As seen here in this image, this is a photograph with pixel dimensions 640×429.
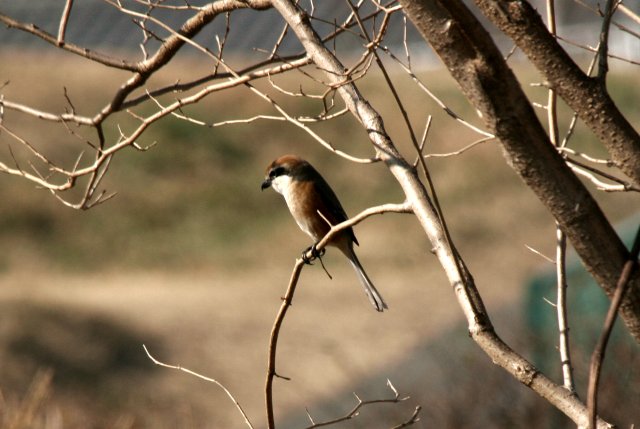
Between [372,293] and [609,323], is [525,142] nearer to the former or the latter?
[609,323]

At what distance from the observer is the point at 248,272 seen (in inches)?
635

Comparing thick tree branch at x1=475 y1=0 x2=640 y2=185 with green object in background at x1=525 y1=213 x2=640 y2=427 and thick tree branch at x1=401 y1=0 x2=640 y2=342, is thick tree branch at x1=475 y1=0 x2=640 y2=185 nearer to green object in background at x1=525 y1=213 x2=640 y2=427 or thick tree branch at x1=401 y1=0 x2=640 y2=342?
thick tree branch at x1=401 y1=0 x2=640 y2=342

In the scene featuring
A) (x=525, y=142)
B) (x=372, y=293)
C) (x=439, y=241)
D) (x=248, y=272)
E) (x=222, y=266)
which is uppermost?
(x=222, y=266)

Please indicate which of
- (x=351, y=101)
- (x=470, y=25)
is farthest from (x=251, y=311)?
(x=470, y=25)

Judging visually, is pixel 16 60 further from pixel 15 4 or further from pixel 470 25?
pixel 470 25

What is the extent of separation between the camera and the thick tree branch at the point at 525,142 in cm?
183

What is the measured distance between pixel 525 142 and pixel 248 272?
1441cm

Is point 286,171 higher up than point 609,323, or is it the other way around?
point 286,171

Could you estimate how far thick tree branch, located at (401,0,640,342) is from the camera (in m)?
1.83

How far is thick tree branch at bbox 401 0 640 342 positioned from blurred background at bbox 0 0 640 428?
4.41 metres

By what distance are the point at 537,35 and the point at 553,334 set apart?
5087 millimetres

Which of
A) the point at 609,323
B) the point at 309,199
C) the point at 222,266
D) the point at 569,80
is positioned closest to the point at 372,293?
the point at 309,199

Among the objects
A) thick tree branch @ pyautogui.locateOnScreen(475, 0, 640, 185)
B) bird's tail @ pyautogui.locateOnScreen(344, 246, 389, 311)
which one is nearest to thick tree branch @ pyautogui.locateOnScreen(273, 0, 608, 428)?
thick tree branch @ pyautogui.locateOnScreen(475, 0, 640, 185)

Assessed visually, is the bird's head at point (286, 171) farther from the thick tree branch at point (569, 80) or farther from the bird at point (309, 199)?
the thick tree branch at point (569, 80)
